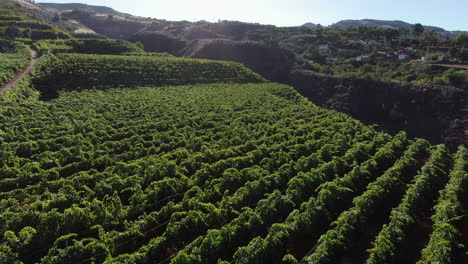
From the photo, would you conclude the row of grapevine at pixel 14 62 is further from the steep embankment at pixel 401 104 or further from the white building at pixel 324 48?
the white building at pixel 324 48

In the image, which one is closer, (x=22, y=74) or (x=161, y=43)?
(x=22, y=74)

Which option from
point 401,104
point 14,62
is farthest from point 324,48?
point 14,62

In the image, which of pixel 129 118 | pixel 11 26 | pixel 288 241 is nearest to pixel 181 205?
pixel 288 241

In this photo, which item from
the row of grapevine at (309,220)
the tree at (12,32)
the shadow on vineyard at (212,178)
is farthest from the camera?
the tree at (12,32)

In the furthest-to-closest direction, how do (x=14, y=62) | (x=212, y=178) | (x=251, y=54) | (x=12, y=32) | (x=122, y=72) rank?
(x=251, y=54), (x=12, y=32), (x=122, y=72), (x=14, y=62), (x=212, y=178)

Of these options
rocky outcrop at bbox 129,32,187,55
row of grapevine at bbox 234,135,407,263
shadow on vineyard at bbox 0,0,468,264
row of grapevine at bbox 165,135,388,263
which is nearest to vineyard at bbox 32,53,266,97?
shadow on vineyard at bbox 0,0,468,264

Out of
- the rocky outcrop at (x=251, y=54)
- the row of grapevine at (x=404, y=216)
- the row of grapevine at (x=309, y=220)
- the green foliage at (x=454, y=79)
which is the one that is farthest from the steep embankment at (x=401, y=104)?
the row of grapevine at (x=309, y=220)

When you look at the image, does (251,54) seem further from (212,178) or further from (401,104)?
(212,178)

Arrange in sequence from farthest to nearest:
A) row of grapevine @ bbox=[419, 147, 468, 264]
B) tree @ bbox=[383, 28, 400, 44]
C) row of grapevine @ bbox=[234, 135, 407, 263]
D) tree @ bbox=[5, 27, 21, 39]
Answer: tree @ bbox=[383, 28, 400, 44]
tree @ bbox=[5, 27, 21, 39]
row of grapevine @ bbox=[419, 147, 468, 264]
row of grapevine @ bbox=[234, 135, 407, 263]

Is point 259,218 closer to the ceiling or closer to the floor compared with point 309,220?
closer to the floor

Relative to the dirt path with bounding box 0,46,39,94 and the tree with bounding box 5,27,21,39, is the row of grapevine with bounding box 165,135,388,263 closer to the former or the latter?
the dirt path with bounding box 0,46,39,94
